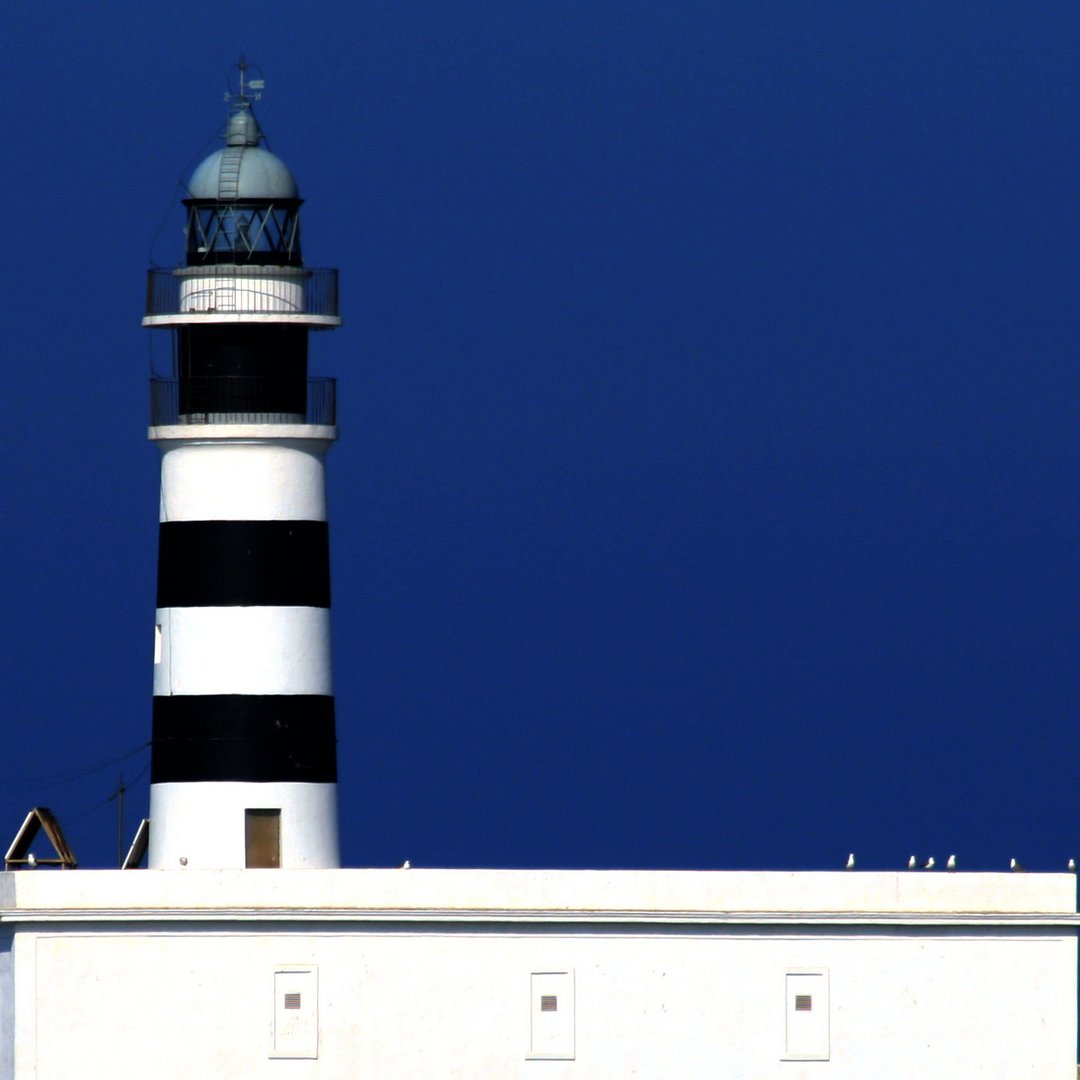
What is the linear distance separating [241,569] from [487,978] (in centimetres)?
524

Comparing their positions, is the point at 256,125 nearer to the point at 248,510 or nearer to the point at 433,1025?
the point at 248,510

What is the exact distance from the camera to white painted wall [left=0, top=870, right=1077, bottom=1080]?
3634 cm

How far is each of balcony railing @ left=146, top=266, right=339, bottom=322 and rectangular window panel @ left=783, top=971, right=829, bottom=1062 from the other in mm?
8663

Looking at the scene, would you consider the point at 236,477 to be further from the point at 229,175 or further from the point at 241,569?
the point at 229,175

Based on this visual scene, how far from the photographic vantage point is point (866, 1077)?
120ft

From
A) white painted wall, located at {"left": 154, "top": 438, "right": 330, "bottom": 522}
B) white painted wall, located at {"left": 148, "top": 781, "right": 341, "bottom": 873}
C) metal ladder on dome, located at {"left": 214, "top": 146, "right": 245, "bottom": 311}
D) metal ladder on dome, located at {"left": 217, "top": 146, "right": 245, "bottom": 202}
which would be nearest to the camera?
white painted wall, located at {"left": 148, "top": 781, "right": 341, "bottom": 873}

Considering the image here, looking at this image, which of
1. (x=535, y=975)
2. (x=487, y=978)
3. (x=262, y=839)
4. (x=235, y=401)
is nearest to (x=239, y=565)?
(x=235, y=401)

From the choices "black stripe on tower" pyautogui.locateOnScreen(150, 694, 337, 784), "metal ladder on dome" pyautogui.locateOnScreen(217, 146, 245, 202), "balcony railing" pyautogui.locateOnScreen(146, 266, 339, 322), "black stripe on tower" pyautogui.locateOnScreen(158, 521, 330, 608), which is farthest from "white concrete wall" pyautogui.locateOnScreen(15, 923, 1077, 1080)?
"metal ladder on dome" pyautogui.locateOnScreen(217, 146, 245, 202)

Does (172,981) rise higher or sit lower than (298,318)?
lower

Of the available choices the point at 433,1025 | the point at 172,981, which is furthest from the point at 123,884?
the point at 433,1025

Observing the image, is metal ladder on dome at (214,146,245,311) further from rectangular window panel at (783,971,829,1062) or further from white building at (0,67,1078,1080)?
rectangular window panel at (783,971,829,1062)

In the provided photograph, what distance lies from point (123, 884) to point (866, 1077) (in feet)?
24.9

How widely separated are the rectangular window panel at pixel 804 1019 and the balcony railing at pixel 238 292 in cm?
866

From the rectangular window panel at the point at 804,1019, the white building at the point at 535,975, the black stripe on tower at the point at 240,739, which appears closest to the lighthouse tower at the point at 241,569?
the black stripe on tower at the point at 240,739
